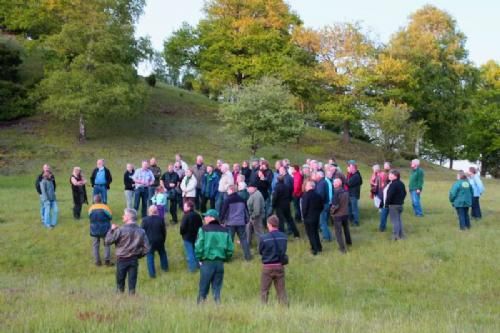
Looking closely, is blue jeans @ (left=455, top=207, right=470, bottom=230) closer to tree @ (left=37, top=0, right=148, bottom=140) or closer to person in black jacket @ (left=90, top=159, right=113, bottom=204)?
person in black jacket @ (left=90, top=159, right=113, bottom=204)

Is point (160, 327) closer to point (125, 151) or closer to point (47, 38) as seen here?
point (125, 151)

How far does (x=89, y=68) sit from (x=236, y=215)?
25277mm

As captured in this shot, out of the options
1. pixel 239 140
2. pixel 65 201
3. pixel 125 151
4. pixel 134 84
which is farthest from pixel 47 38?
pixel 65 201

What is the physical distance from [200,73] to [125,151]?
16999 millimetres

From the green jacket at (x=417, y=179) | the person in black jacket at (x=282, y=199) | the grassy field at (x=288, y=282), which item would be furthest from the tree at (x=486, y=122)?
the person in black jacket at (x=282, y=199)

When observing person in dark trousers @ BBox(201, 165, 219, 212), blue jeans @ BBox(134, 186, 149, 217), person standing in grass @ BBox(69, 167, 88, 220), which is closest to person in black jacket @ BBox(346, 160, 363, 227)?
person in dark trousers @ BBox(201, 165, 219, 212)

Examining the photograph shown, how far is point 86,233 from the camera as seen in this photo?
16891 mm

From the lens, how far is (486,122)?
57.1m

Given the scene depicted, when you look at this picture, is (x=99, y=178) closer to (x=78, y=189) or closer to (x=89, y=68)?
(x=78, y=189)

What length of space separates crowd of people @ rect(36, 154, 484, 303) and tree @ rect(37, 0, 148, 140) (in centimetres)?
1720

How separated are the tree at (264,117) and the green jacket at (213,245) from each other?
24.3 metres

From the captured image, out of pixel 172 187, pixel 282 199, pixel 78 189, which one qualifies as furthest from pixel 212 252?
pixel 78 189

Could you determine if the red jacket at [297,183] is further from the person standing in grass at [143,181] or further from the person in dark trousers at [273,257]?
the person in dark trousers at [273,257]

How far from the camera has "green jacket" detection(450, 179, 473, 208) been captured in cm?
1603
